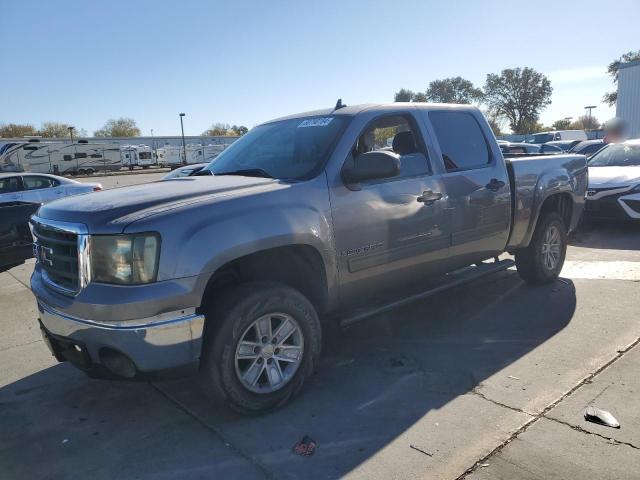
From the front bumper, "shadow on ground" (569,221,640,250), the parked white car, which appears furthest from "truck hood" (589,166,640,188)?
the parked white car

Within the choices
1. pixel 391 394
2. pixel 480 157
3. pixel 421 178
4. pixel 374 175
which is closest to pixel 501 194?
pixel 480 157

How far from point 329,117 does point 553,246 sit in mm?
3322

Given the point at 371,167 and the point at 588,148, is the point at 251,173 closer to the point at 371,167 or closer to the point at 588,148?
the point at 371,167

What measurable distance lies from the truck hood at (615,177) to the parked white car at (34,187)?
1084cm

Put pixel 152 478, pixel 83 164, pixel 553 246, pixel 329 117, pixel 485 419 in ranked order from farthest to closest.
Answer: pixel 83 164, pixel 553 246, pixel 329 117, pixel 485 419, pixel 152 478

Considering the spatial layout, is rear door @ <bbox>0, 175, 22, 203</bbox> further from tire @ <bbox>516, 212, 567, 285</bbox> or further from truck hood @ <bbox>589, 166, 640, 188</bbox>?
truck hood @ <bbox>589, 166, 640, 188</bbox>

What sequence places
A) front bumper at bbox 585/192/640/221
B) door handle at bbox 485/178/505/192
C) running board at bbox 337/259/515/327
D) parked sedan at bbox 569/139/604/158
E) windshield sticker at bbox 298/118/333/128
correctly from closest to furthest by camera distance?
running board at bbox 337/259/515/327 → windshield sticker at bbox 298/118/333/128 → door handle at bbox 485/178/505/192 → front bumper at bbox 585/192/640/221 → parked sedan at bbox 569/139/604/158

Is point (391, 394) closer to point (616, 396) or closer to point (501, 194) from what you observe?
point (616, 396)

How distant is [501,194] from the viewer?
5023 mm

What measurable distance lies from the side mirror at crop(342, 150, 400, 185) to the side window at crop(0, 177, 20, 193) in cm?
1217

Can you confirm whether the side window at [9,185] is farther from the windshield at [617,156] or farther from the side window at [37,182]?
the windshield at [617,156]

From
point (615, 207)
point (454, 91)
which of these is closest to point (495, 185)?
point (615, 207)

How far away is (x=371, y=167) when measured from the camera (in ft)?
12.1

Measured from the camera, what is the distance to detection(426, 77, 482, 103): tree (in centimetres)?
7379
